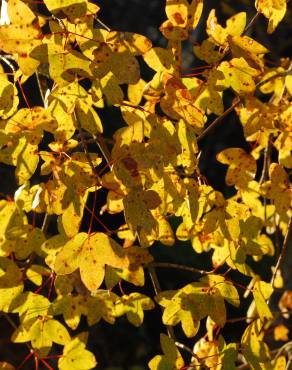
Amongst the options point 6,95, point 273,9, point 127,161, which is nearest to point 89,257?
point 127,161

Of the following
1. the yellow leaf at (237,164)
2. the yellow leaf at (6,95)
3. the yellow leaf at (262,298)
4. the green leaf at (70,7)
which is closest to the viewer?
the green leaf at (70,7)

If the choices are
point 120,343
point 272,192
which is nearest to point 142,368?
point 120,343

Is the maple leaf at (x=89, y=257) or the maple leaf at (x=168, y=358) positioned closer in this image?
the maple leaf at (x=89, y=257)

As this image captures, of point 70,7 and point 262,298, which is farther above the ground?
point 70,7

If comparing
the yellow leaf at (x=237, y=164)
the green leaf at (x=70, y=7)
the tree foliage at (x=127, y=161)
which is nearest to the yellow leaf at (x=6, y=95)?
the tree foliage at (x=127, y=161)

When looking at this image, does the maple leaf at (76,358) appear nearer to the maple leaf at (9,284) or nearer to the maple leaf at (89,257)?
the maple leaf at (9,284)

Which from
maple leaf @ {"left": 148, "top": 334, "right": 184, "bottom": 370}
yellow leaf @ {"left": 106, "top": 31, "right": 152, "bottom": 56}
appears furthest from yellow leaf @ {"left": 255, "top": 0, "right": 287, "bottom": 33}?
maple leaf @ {"left": 148, "top": 334, "right": 184, "bottom": 370}

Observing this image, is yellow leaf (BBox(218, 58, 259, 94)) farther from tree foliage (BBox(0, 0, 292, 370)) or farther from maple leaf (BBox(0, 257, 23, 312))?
maple leaf (BBox(0, 257, 23, 312))

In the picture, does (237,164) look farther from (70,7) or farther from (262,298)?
(70,7)

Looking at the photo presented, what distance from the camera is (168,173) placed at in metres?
1.19

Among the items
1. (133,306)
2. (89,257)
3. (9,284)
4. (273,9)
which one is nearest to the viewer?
(89,257)

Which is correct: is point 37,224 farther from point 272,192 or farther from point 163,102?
point 163,102

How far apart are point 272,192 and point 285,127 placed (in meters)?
0.13

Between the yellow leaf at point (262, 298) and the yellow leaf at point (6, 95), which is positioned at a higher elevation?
the yellow leaf at point (6, 95)
